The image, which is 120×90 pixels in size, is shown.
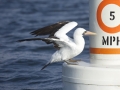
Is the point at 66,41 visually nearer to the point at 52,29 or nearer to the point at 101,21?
the point at 52,29

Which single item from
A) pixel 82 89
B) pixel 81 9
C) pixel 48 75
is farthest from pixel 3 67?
pixel 81 9

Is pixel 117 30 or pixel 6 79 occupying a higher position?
pixel 117 30

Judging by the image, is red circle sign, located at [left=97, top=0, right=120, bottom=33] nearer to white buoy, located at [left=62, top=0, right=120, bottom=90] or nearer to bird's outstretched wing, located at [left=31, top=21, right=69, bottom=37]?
white buoy, located at [left=62, top=0, right=120, bottom=90]

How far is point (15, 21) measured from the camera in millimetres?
18281

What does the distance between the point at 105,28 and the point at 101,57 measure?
0.30m

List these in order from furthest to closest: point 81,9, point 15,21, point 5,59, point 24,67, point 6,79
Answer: point 81,9
point 15,21
point 5,59
point 24,67
point 6,79

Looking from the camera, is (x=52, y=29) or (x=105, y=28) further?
(x=52, y=29)

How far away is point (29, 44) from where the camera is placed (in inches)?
523

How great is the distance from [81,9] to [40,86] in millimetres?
11749

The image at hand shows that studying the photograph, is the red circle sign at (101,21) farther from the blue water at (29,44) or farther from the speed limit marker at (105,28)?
the blue water at (29,44)

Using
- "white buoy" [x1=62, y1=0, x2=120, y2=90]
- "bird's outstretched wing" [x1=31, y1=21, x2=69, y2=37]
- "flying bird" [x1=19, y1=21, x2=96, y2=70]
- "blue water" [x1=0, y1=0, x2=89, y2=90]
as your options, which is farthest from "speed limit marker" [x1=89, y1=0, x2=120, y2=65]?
"blue water" [x1=0, y1=0, x2=89, y2=90]

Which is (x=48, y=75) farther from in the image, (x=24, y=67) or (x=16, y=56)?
(x=16, y=56)

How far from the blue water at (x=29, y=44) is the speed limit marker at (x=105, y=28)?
2.05m

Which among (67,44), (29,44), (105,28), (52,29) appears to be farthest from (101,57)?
(29,44)
